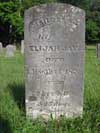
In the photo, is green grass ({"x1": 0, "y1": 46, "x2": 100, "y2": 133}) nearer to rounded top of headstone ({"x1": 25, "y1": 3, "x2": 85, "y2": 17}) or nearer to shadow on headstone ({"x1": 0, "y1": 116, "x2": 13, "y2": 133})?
shadow on headstone ({"x1": 0, "y1": 116, "x2": 13, "y2": 133})

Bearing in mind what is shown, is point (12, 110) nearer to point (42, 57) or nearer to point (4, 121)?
point (4, 121)

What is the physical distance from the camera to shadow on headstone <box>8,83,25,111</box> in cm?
744

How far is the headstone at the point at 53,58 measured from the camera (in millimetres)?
6559

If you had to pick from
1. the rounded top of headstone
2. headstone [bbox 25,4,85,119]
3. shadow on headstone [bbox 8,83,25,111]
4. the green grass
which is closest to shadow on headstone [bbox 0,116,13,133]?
the green grass

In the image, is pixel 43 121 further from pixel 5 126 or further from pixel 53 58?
pixel 53 58

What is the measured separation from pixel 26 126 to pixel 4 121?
406mm

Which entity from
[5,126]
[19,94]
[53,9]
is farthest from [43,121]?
[53,9]

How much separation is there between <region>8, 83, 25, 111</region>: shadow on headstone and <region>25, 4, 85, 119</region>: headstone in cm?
59

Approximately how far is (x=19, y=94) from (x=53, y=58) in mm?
1844

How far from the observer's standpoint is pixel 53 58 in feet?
21.7

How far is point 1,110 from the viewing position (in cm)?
689

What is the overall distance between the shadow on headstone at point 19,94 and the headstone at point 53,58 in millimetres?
593

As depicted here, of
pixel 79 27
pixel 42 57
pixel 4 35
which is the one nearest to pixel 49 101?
pixel 42 57

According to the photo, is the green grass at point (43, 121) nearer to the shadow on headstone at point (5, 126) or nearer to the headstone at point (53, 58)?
the shadow on headstone at point (5, 126)
